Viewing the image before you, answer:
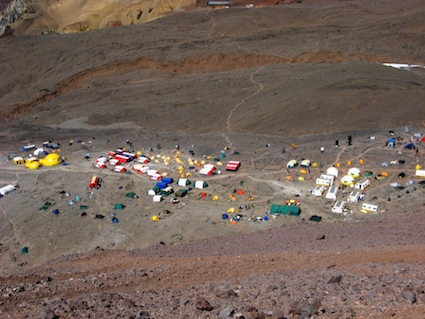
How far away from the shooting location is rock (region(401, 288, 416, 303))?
11750mm

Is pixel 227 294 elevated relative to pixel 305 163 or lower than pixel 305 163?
elevated

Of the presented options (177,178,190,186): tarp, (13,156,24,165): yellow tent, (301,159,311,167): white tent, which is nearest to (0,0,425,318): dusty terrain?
(13,156,24,165): yellow tent

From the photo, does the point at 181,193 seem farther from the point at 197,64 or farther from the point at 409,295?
the point at 197,64

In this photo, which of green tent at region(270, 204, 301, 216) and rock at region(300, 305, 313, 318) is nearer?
rock at region(300, 305, 313, 318)

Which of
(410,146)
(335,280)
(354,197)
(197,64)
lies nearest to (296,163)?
(354,197)

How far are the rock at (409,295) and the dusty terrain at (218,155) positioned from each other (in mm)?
59

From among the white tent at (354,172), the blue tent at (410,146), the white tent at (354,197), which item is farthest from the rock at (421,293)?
the blue tent at (410,146)

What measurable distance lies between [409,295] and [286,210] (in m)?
14.4

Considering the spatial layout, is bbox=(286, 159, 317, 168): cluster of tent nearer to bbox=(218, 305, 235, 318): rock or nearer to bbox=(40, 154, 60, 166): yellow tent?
bbox=(40, 154, 60, 166): yellow tent

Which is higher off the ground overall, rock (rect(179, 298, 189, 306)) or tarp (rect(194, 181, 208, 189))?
rock (rect(179, 298, 189, 306))

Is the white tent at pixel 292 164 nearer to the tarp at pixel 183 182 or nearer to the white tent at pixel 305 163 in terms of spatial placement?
the white tent at pixel 305 163

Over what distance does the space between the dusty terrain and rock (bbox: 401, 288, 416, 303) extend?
59 millimetres

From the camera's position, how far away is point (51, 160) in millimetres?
35531

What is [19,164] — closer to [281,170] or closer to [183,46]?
[281,170]
